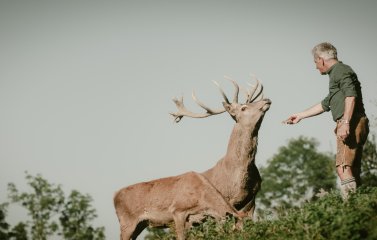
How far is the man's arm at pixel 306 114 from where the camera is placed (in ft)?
21.0

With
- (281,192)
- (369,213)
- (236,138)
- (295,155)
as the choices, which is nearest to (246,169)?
(236,138)

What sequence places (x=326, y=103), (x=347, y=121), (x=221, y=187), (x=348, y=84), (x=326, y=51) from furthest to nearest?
(x=221, y=187), (x=326, y=103), (x=326, y=51), (x=348, y=84), (x=347, y=121)

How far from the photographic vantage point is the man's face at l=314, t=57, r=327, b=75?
5.95 m

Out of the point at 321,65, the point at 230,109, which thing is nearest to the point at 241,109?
the point at 230,109

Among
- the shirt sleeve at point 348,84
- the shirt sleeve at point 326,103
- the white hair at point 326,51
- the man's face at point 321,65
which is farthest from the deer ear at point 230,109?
the shirt sleeve at point 348,84

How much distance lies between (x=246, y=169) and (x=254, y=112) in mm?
1021

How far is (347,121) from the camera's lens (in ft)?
17.6

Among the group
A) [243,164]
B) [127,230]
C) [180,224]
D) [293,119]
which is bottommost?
[180,224]

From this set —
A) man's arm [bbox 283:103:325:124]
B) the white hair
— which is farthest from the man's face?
man's arm [bbox 283:103:325:124]

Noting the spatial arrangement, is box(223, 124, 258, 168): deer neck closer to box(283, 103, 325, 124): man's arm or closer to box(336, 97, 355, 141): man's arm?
box(283, 103, 325, 124): man's arm

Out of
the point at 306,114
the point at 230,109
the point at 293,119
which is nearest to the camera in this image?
the point at 306,114

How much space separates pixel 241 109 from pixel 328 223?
157 inches

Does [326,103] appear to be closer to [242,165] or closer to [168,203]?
[242,165]

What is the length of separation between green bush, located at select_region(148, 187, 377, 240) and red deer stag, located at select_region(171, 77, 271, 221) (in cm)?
182
